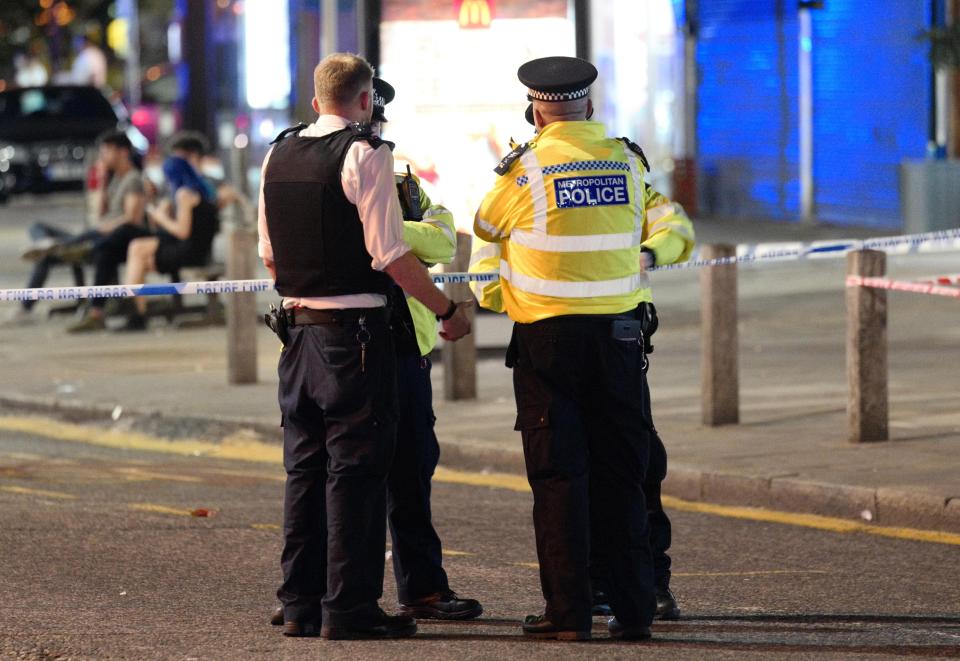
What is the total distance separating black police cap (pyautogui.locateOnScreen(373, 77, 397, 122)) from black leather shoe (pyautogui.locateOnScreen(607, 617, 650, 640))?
6.03 feet

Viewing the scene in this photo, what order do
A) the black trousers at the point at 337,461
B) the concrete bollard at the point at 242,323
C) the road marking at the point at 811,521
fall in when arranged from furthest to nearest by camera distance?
the concrete bollard at the point at 242,323
the road marking at the point at 811,521
the black trousers at the point at 337,461

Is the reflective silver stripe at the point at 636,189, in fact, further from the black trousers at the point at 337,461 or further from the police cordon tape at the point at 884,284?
the police cordon tape at the point at 884,284

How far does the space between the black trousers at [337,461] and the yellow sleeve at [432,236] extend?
0.31 m

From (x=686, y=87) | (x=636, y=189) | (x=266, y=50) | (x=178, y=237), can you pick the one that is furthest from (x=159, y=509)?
(x=266, y=50)

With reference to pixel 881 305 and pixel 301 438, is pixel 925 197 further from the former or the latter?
pixel 301 438

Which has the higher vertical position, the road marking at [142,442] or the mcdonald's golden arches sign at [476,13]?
the mcdonald's golden arches sign at [476,13]

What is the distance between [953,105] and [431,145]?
36.5ft

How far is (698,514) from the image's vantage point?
8562 millimetres

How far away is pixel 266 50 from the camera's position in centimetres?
3550

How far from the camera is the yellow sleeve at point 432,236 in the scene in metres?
6.20

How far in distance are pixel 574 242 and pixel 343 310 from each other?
75cm

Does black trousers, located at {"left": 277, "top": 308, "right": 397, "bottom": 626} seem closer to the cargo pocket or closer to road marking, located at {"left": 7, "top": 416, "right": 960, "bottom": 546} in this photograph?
the cargo pocket

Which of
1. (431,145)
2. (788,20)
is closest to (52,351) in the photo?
(431,145)

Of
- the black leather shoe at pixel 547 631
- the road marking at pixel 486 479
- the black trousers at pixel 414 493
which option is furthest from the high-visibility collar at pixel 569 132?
the road marking at pixel 486 479
